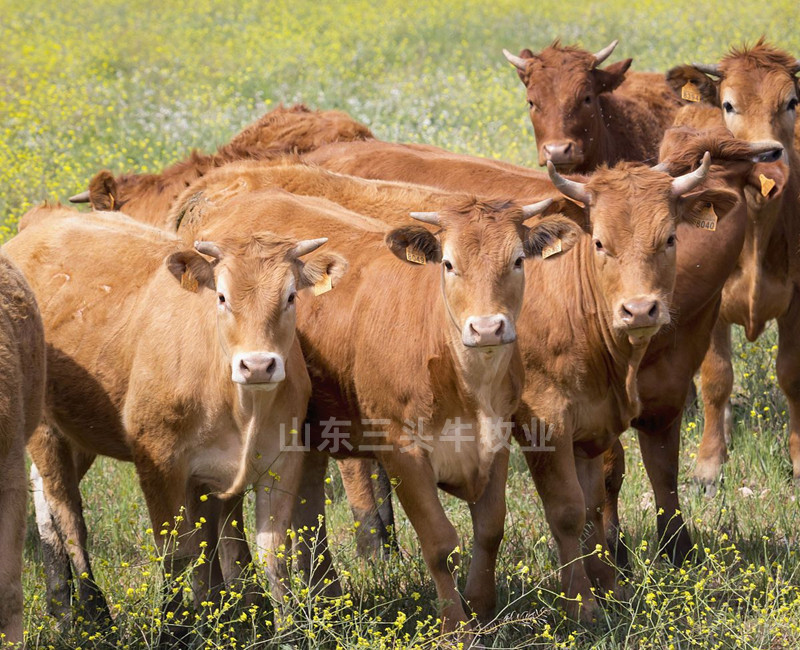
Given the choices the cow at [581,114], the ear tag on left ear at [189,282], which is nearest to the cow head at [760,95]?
the cow at [581,114]

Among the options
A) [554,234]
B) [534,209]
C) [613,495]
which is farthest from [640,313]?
[613,495]

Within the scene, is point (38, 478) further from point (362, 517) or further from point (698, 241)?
point (698, 241)

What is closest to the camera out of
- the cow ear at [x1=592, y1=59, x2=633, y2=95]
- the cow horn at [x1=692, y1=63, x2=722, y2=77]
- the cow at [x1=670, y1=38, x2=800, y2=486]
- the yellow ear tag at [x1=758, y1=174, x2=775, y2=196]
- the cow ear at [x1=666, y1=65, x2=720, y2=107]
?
the yellow ear tag at [x1=758, y1=174, x2=775, y2=196]

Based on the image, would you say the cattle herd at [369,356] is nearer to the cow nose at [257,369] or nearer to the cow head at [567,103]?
the cow nose at [257,369]

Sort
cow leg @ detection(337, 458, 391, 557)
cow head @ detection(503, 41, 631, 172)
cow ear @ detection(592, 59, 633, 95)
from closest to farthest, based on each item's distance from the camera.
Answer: cow leg @ detection(337, 458, 391, 557), cow head @ detection(503, 41, 631, 172), cow ear @ detection(592, 59, 633, 95)

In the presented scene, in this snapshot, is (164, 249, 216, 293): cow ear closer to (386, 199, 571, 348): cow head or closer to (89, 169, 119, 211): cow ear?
(386, 199, 571, 348): cow head

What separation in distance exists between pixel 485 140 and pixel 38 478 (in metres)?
9.70

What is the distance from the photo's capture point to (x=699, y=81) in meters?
8.32

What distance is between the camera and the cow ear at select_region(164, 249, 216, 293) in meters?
5.32

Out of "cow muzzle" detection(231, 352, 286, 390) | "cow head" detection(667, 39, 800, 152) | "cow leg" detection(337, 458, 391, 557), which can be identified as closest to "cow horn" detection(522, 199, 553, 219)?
"cow muzzle" detection(231, 352, 286, 390)

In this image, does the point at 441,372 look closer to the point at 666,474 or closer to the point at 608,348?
the point at 608,348

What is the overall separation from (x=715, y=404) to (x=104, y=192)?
469cm

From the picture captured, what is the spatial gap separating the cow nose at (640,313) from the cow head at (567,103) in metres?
3.85

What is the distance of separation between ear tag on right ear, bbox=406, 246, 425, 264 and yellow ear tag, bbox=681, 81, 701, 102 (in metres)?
3.68
